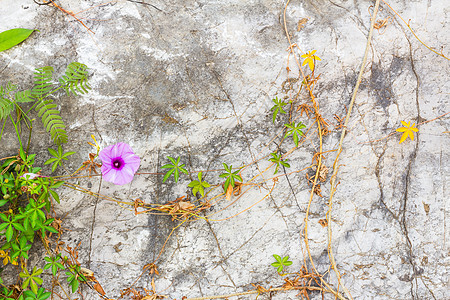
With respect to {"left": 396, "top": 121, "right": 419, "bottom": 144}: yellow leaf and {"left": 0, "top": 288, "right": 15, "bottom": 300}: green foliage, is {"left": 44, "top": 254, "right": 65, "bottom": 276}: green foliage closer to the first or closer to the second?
{"left": 0, "top": 288, "right": 15, "bottom": 300}: green foliage

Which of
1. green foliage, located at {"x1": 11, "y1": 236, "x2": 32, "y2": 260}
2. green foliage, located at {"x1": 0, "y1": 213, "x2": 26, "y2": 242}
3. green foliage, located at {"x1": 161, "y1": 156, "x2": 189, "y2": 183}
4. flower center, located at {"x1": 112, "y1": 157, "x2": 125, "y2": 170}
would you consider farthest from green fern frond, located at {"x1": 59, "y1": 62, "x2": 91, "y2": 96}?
green foliage, located at {"x1": 11, "y1": 236, "x2": 32, "y2": 260}

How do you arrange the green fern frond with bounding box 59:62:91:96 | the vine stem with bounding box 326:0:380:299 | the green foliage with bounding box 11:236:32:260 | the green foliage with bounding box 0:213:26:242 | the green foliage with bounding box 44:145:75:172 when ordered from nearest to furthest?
the green foliage with bounding box 0:213:26:242 → the green foliage with bounding box 11:236:32:260 → the green foliage with bounding box 44:145:75:172 → the green fern frond with bounding box 59:62:91:96 → the vine stem with bounding box 326:0:380:299

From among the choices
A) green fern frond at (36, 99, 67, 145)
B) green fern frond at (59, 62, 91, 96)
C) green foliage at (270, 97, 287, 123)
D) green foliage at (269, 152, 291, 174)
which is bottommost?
green fern frond at (36, 99, 67, 145)

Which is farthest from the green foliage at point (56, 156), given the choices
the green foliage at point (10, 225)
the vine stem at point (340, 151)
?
the vine stem at point (340, 151)

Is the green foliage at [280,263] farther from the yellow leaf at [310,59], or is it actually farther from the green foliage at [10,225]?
the green foliage at [10,225]

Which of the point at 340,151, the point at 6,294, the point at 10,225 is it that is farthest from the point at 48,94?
the point at 340,151

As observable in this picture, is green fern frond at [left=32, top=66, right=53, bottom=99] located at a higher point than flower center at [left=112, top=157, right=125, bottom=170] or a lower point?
lower

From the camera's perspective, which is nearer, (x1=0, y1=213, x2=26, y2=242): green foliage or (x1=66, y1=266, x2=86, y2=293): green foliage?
(x1=0, y1=213, x2=26, y2=242): green foliage
